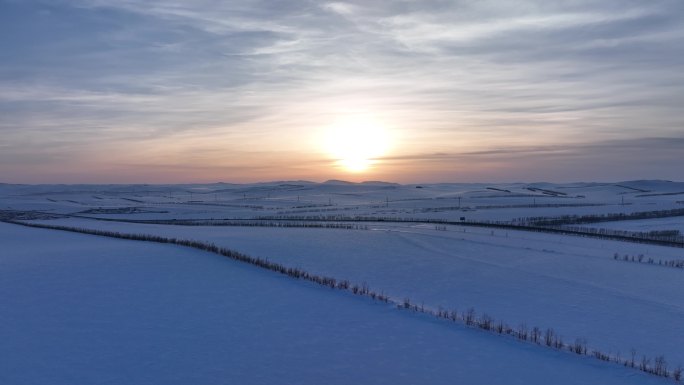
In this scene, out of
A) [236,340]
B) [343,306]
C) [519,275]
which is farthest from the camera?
[519,275]

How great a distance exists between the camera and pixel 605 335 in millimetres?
12000

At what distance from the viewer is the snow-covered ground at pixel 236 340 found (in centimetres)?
917

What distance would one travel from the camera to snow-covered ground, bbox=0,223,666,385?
9172 mm

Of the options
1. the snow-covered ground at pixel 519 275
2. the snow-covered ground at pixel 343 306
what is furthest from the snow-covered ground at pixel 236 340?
→ the snow-covered ground at pixel 519 275

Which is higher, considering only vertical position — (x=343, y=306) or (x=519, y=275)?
(x=519, y=275)

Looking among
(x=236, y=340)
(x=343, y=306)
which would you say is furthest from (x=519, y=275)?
(x=236, y=340)

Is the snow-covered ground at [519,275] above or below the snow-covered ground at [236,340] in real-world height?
above

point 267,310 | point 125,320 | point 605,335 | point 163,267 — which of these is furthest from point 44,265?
point 605,335

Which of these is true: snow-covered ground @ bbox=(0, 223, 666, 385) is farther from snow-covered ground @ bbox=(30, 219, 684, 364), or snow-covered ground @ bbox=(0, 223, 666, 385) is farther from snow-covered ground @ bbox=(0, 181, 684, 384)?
snow-covered ground @ bbox=(30, 219, 684, 364)

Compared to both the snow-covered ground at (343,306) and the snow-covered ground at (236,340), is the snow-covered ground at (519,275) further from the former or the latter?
the snow-covered ground at (236,340)

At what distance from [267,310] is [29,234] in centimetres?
2500

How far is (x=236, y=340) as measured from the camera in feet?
35.8

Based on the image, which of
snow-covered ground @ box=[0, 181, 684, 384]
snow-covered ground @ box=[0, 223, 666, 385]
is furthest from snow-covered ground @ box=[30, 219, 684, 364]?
snow-covered ground @ box=[0, 223, 666, 385]

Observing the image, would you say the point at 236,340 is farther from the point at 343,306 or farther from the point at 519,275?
the point at 519,275
